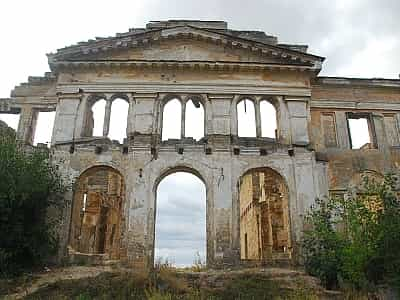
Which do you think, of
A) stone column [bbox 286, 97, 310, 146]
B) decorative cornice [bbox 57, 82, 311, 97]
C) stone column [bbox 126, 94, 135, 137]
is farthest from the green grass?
decorative cornice [bbox 57, 82, 311, 97]

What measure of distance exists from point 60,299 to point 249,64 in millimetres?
12053

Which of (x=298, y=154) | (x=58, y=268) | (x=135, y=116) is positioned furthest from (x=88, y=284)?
(x=298, y=154)

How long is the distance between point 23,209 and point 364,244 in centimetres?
1098

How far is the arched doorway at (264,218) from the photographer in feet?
71.2

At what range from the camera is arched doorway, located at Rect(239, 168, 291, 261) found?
71.2 feet

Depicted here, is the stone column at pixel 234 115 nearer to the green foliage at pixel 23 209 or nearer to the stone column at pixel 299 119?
the stone column at pixel 299 119

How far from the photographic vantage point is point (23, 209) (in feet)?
49.1

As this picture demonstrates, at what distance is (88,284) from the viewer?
12.6 metres

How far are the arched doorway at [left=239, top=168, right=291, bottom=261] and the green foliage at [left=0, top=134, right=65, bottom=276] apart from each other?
925 centimetres

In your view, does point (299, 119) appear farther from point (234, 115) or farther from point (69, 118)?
point (69, 118)

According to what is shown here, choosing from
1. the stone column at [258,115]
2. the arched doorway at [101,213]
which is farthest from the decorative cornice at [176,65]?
the arched doorway at [101,213]

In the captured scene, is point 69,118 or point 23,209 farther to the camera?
point 69,118

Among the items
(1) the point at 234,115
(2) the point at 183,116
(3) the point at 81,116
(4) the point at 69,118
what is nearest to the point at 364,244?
(1) the point at 234,115

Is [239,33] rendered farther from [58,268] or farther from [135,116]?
[58,268]
